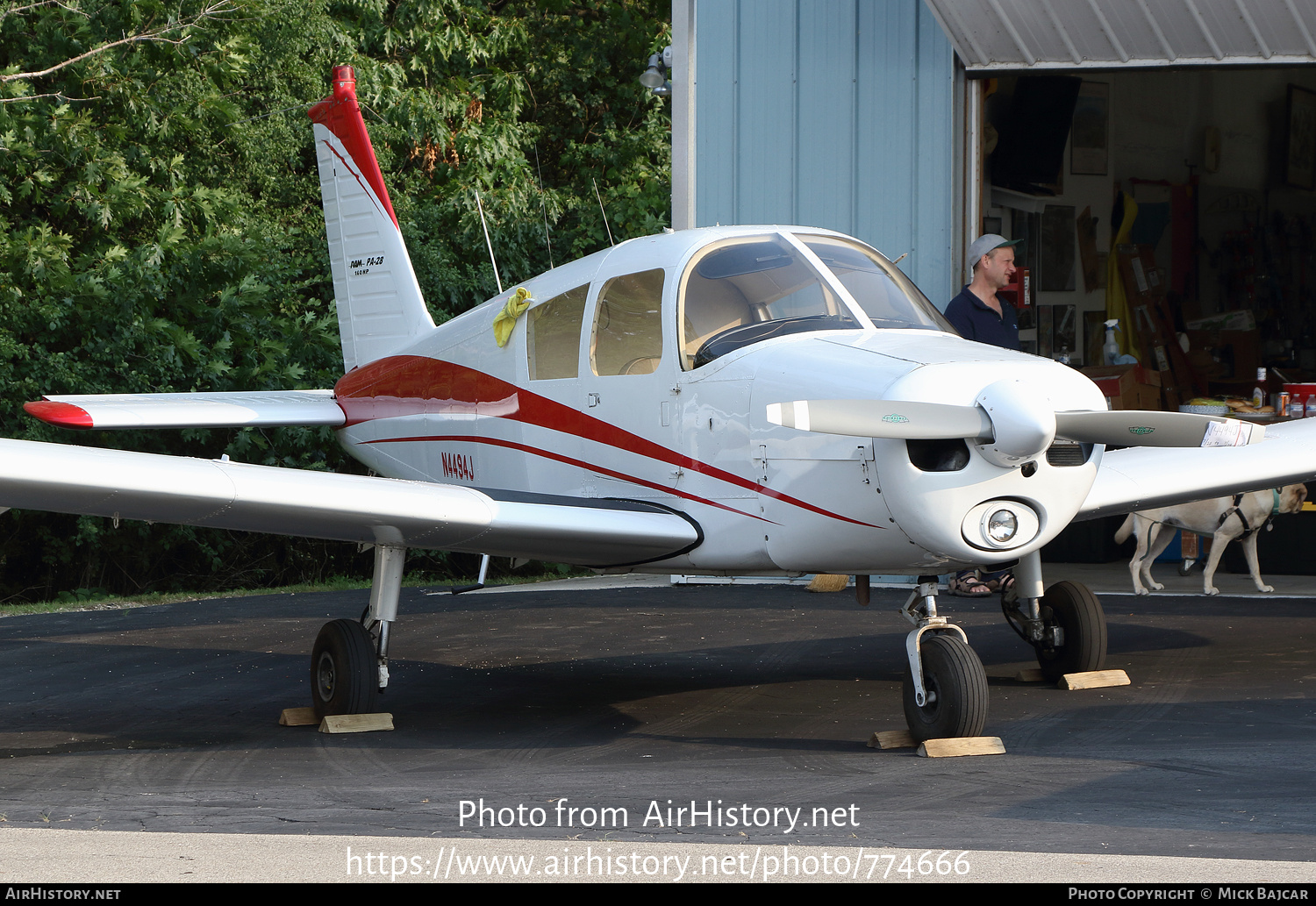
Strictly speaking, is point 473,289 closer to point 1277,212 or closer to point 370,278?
point 370,278

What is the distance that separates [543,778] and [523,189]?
13.1 metres

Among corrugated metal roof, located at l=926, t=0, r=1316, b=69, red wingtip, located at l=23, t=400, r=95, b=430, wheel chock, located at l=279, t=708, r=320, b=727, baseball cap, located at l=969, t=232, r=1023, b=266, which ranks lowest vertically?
wheel chock, located at l=279, t=708, r=320, b=727

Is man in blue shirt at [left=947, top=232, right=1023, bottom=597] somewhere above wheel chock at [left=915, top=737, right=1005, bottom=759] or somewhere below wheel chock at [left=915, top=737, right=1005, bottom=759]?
above

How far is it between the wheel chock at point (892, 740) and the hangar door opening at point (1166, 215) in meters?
6.48

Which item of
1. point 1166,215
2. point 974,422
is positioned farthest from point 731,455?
point 1166,215

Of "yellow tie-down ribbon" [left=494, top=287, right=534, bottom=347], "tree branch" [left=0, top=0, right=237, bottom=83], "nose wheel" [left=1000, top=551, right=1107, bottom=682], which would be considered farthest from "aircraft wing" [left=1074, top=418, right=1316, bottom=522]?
"tree branch" [left=0, top=0, right=237, bottom=83]

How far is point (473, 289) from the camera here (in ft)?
52.5

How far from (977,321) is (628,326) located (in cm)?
268

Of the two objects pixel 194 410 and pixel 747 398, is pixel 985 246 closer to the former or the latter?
pixel 747 398

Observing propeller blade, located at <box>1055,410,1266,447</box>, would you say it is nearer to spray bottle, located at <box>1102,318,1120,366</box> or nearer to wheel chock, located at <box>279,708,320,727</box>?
wheel chock, located at <box>279,708,320,727</box>

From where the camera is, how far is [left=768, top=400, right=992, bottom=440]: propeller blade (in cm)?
495

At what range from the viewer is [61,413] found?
717 cm

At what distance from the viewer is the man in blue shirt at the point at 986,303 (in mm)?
8305

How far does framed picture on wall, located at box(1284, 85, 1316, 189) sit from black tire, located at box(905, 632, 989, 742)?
10.7m
